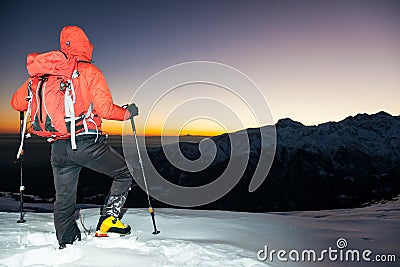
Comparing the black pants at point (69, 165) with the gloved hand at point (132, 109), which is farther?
the gloved hand at point (132, 109)

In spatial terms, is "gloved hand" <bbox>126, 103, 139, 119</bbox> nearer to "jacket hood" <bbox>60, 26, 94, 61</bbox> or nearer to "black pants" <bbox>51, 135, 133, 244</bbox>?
"black pants" <bbox>51, 135, 133, 244</bbox>

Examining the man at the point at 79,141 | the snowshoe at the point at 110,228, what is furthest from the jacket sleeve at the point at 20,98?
the snowshoe at the point at 110,228

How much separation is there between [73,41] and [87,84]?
616 millimetres

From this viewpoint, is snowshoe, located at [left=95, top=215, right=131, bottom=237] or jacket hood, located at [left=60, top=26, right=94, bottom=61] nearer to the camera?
jacket hood, located at [left=60, top=26, right=94, bottom=61]

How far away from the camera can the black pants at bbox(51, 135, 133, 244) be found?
424cm

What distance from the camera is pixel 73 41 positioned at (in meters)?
4.24

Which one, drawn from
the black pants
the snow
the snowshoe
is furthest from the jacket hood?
the snow

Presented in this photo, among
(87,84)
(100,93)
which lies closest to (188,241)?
(100,93)

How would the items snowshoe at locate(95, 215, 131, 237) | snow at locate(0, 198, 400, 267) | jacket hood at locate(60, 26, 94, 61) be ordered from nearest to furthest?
snow at locate(0, 198, 400, 267), jacket hood at locate(60, 26, 94, 61), snowshoe at locate(95, 215, 131, 237)

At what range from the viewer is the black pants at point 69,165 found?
167 inches

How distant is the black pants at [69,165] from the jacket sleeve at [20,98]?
0.68 m

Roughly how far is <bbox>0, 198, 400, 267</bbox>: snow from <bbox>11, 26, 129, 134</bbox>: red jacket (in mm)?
1610

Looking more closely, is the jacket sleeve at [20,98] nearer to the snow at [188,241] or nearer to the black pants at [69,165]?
A: the black pants at [69,165]

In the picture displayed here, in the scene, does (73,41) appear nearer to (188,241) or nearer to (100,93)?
(100,93)
